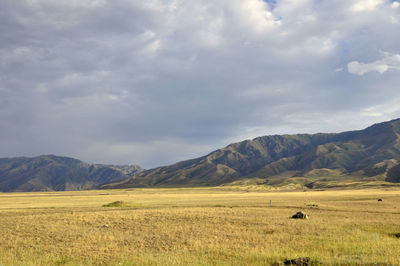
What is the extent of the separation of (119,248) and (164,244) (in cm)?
310

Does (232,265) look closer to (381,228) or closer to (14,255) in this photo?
(14,255)

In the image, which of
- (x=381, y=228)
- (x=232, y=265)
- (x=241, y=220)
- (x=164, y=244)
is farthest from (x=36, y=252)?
(x=381, y=228)

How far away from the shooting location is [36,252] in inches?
762

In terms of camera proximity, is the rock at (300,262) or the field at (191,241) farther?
the field at (191,241)

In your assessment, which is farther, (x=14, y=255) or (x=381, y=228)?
(x=381, y=228)

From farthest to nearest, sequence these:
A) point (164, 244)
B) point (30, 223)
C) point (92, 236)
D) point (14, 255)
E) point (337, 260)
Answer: point (30, 223) < point (92, 236) < point (164, 244) < point (14, 255) < point (337, 260)

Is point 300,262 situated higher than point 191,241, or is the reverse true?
point 300,262

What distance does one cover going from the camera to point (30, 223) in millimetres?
30594

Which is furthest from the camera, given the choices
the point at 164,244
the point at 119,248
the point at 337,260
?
the point at 164,244

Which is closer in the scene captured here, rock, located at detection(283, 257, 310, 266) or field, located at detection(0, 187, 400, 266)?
rock, located at detection(283, 257, 310, 266)

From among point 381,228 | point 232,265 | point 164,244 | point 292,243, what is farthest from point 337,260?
point 381,228

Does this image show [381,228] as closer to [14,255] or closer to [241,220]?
[241,220]

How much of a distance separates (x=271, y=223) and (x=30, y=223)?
2375 centimetres

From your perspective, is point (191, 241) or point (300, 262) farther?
point (191, 241)
